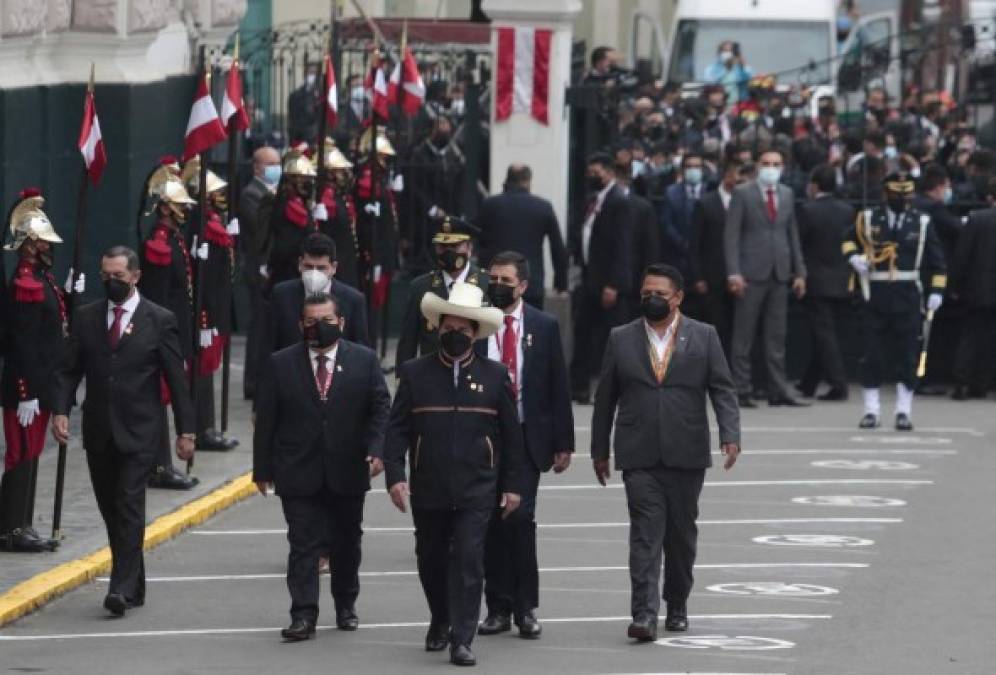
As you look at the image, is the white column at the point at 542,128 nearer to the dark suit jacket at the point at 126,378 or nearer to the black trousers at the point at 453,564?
the dark suit jacket at the point at 126,378

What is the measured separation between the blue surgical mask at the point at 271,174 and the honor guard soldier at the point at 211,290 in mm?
2208

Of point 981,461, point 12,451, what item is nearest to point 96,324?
point 12,451

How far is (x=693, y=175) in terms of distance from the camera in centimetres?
2408

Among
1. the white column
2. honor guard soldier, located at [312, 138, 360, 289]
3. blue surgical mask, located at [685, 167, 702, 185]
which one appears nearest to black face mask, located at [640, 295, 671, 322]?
honor guard soldier, located at [312, 138, 360, 289]

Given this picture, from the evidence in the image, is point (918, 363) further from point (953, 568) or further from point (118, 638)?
point (118, 638)

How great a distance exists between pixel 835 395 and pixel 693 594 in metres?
8.87

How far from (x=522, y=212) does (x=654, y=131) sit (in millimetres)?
4494

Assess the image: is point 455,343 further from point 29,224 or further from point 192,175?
point 192,175

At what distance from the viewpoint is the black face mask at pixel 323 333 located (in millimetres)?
13617

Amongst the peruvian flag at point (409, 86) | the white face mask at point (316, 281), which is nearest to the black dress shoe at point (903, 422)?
the peruvian flag at point (409, 86)

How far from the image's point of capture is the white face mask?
50.6 ft

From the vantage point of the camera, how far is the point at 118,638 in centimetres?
1350

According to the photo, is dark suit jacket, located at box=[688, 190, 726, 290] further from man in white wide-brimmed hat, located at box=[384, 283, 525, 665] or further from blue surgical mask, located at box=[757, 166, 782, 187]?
man in white wide-brimmed hat, located at box=[384, 283, 525, 665]

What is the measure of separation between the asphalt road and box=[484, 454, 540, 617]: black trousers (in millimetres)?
194
